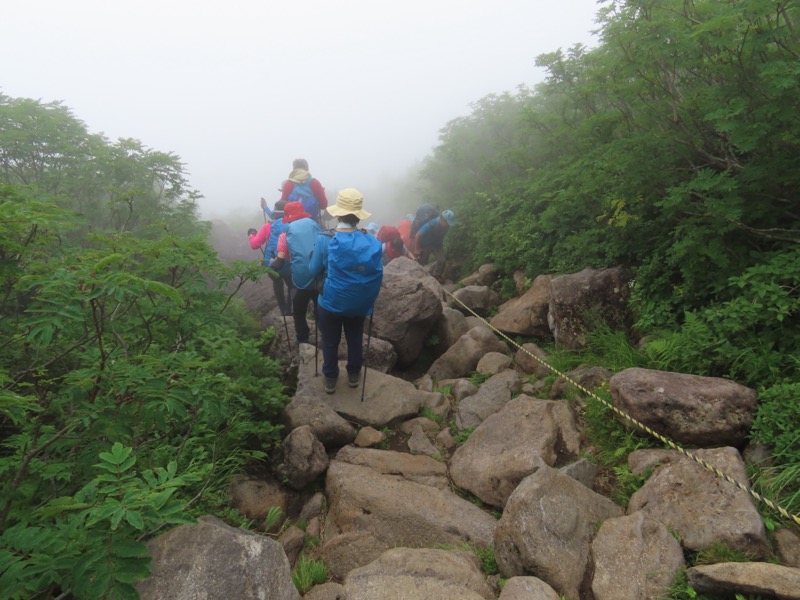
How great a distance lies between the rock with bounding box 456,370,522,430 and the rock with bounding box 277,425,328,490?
1.87 meters

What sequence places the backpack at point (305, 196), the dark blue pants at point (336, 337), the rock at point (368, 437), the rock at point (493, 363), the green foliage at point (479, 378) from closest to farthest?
the rock at point (368, 437) → the dark blue pants at point (336, 337) → the green foliage at point (479, 378) → the rock at point (493, 363) → the backpack at point (305, 196)

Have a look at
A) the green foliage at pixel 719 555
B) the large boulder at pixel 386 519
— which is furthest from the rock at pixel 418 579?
the green foliage at pixel 719 555

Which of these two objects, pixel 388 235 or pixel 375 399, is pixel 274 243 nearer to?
pixel 375 399

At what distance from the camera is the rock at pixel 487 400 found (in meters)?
5.30

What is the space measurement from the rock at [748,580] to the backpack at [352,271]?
375 centimetres

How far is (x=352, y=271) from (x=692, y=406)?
3.56m

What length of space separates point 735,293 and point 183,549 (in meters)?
5.24

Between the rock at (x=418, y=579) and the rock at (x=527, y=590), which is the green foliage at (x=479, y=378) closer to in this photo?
the rock at (x=418, y=579)

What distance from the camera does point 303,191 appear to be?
31.5 ft

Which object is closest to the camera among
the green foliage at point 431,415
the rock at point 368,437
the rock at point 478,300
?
the rock at point 368,437

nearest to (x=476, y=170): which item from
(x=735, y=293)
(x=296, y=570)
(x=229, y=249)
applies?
(x=229, y=249)

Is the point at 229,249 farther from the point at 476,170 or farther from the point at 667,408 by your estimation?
the point at 667,408

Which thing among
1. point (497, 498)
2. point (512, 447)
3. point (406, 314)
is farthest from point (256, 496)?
point (406, 314)

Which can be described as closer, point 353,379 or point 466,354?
point 353,379
